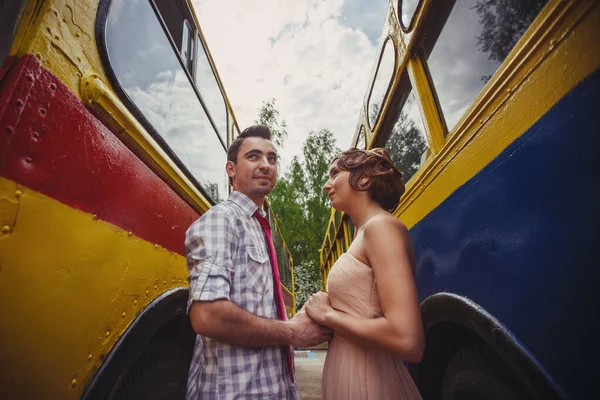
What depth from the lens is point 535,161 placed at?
888 millimetres

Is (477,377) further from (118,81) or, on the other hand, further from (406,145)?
(118,81)

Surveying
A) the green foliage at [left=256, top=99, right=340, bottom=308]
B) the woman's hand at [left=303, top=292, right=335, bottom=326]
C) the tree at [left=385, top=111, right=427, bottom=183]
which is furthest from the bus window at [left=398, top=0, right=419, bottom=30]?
the green foliage at [left=256, top=99, right=340, bottom=308]

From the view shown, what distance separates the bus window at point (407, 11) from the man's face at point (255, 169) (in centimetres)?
113

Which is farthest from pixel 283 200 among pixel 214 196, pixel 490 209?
pixel 490 209

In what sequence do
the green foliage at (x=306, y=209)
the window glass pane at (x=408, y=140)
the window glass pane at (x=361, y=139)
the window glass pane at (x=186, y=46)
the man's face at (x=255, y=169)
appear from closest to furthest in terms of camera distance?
the man's face at (x=255, y=169)
the window glass pane at (x=408, y=140)
the window glass pane at (x=186, y=46)
the window glass pane at (x=361, y=139)
the green foliage at (x=306, y=209)

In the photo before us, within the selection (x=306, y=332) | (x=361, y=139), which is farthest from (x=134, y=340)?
(x=361, y=139)

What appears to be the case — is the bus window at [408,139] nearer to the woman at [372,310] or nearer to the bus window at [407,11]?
the bus window at [407,11]

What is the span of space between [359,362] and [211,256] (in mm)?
725

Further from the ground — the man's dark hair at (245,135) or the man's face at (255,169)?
the man's dark hair at (245,135)

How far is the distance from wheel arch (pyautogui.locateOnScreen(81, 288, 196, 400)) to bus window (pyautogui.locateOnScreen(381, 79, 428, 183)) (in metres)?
1.60

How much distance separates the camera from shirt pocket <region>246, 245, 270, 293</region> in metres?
1.23

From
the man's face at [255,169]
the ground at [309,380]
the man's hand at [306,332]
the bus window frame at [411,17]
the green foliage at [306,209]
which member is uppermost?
the green foliage at [306,209]

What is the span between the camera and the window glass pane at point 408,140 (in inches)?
73.7

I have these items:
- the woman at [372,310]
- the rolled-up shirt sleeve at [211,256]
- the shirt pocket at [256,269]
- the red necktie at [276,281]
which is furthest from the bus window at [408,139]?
the rolled-up shirt sleeve at [211,256]
